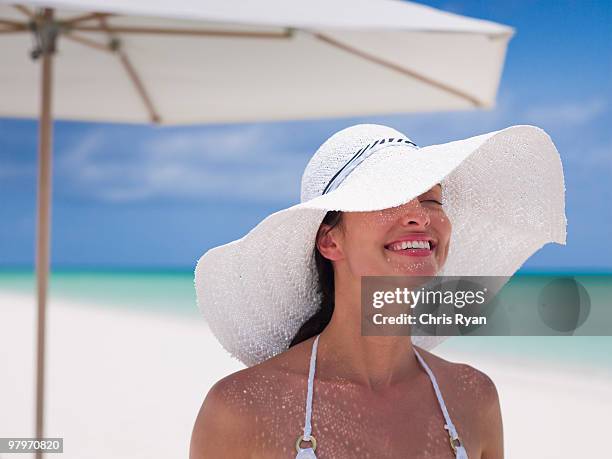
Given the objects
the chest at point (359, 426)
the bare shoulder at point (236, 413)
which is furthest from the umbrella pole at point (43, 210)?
the chest at point (359, 426)

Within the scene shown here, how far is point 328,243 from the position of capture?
4.56ft

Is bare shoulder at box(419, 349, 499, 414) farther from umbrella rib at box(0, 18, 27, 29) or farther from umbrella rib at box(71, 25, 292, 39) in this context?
umbrella rib at box(0, 18, 27, 29)

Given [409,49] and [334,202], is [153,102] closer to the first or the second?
[409,49]

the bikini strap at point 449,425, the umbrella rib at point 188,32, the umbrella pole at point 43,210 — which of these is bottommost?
the bikini strap at point 449,425

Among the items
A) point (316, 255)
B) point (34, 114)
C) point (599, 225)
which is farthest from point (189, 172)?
point (316, 255)

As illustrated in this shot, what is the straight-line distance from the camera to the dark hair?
1.49 meters

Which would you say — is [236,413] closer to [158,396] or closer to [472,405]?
[472,405]

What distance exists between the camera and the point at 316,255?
148cm

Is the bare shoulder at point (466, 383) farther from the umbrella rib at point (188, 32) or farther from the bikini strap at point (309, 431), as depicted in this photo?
the umbrella rib at point (188, 32)

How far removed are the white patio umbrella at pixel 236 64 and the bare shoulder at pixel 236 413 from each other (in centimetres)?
129

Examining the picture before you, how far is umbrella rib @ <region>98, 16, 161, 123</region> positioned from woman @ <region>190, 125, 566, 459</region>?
212 centimetres

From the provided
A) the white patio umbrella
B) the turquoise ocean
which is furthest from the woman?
the white patio umbrella

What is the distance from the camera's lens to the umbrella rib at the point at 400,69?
3168 mm

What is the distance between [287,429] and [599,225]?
834 cm
